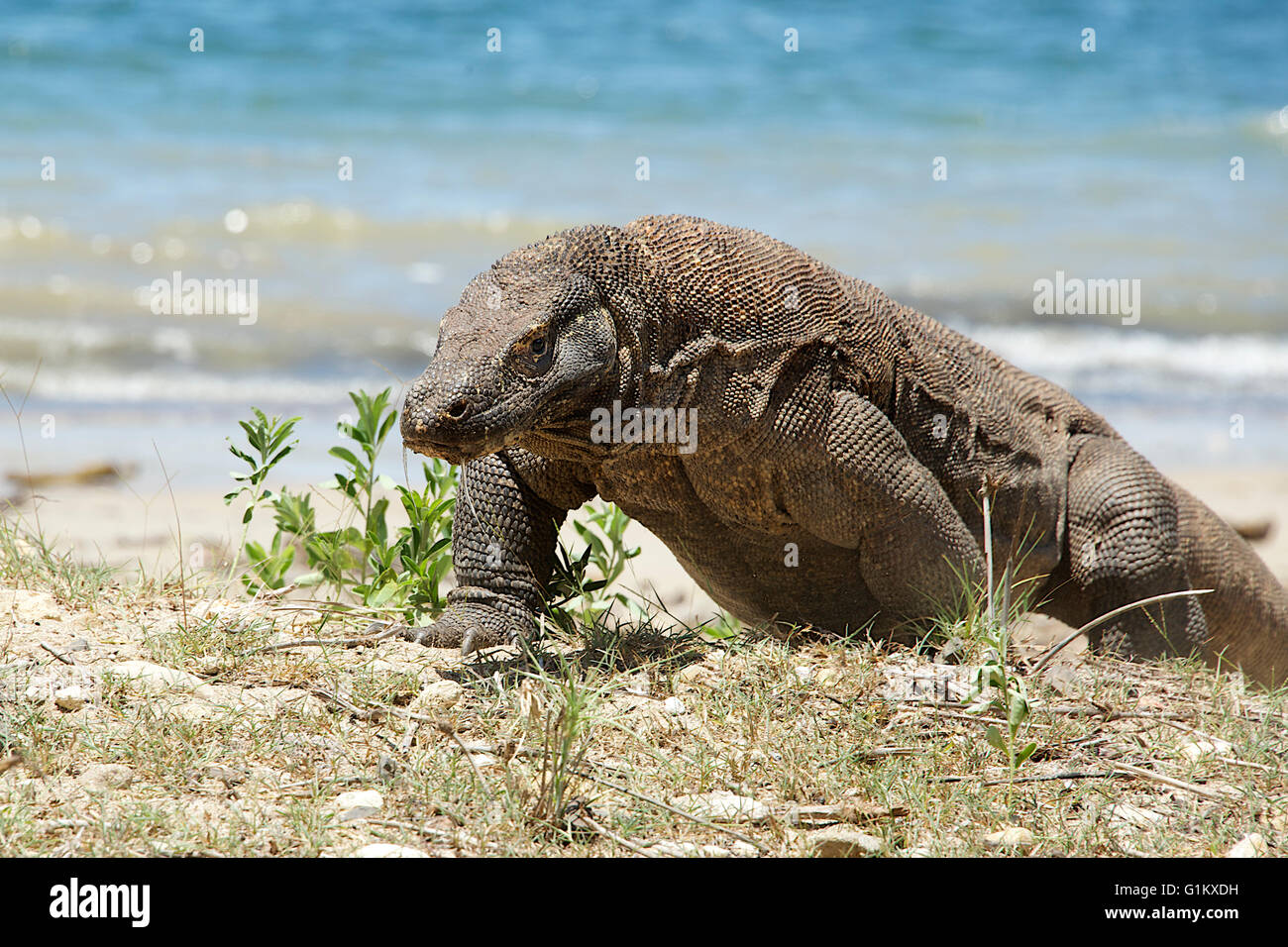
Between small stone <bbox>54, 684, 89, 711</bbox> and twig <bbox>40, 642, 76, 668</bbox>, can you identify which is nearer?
small stone <bbox>54, 684, 89, 711</bbox>

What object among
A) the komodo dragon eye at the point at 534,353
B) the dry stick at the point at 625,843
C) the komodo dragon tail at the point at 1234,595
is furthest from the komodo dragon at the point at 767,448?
the dry stick at the point at 625,843

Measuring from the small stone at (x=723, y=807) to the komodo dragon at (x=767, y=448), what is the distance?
1.03m

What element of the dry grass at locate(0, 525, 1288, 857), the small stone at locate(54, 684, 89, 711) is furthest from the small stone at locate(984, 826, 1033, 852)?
the small stone at locate(54, 684, 89, 711)

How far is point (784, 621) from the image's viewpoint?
14.3 feet

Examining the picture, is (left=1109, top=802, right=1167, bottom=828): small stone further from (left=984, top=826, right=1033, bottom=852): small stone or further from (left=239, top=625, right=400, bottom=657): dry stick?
(left=239, top=625, right=400, bottom=657): dry stick

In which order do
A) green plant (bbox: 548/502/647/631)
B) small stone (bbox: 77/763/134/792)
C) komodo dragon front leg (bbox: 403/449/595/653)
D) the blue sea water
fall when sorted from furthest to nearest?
the blue sea water < green plant (bbox: 548/502/647/631) < komodo dragon front leg (bbox: 403/449/595/653) < small stone (bbox: 77/763/134/792)

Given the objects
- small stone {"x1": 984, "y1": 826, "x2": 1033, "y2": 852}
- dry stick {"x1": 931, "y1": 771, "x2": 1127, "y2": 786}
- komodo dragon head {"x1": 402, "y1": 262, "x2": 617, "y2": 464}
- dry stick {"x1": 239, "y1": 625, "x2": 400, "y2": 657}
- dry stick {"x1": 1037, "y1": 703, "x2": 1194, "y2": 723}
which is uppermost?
komodo dragon head {"x1": 402, "y1": 262, "x2": 617, "y2": 464}

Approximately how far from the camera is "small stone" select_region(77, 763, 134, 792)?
2850 millimetres

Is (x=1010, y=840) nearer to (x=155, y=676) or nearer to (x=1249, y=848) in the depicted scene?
(x=1249, y=848)

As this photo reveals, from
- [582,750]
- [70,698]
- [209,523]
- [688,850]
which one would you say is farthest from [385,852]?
[209,523]

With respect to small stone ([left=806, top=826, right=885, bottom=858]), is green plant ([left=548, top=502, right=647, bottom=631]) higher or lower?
higher

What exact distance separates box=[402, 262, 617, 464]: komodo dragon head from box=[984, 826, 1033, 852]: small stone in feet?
5.04

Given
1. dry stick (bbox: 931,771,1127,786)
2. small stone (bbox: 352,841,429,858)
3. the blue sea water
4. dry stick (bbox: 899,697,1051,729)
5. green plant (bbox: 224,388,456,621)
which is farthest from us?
the blue sea water
